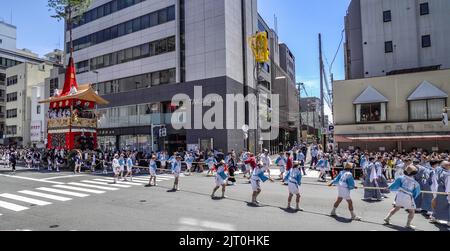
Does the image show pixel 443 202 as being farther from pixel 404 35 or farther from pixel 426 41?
pixel 404 35

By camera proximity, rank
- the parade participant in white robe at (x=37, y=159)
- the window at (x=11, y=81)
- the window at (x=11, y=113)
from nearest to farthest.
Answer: the parade participant in white robe at (x=37, y=159) → the window at (x=11, y=113) → the window at (x=11, y=81)

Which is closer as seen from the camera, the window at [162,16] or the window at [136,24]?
the window at [162,16]

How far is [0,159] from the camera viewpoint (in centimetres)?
3984

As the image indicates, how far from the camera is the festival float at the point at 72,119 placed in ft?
91.7

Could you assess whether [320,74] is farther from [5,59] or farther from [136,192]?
[5,59]

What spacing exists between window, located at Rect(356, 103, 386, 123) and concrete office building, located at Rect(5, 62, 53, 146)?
50.7 metres

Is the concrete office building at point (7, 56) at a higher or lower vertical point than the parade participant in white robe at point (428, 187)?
higher

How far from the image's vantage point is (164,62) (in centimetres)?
3366

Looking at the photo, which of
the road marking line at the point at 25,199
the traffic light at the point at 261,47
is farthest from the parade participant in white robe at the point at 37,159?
the traffic light at the point at 261,47

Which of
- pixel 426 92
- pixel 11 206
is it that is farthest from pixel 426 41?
pixel 11 206

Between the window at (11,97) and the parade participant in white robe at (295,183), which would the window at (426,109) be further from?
the window at (11,97)

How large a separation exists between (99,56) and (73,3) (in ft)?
23.6

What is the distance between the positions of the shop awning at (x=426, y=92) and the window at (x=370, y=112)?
97.7 inches

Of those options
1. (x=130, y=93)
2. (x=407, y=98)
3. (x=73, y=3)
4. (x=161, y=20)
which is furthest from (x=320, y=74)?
(x=73, y=3)
